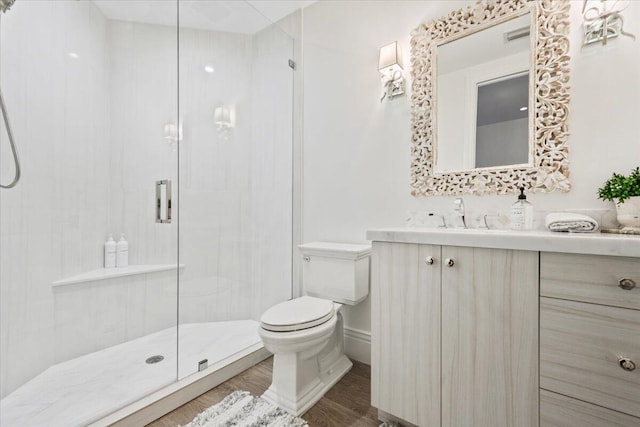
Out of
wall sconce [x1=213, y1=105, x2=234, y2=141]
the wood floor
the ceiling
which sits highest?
the ceiling

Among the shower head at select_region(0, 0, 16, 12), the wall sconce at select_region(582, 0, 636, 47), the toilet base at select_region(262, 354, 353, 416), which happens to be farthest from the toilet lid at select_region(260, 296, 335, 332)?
the shower head at select_region(0, 0, 16, 12)

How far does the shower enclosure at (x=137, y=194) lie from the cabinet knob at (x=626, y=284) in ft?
5.84

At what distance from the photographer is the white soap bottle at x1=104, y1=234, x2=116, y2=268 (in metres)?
1.88

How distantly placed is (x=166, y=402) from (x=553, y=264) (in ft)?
5.65

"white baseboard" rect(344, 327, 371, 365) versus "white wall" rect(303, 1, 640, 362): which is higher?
"white wall" rect(303, 1, 640, 362)

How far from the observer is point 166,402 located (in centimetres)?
136

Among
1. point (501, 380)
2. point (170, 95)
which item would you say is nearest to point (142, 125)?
point (170, 95)

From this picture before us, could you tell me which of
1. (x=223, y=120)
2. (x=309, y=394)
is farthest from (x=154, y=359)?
(x=223, y=120)

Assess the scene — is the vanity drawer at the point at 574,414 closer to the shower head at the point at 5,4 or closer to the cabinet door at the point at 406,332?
the cabinet door at the point at 406,332

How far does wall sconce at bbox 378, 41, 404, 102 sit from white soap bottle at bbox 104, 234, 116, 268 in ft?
6.73

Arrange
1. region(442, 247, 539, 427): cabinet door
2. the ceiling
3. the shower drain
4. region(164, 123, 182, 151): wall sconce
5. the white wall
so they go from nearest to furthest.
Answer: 1. region(442, 247, 539, 427): cabinet door
2. the white wall
3. the shower drain
4. the ceiling
5. region(164, 123, 182, 151): wall sconce

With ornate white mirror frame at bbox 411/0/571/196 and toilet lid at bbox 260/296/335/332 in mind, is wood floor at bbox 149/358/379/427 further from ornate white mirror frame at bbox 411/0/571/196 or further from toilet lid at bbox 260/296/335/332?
ornate white mirror frame at bbox 411/0/571/196

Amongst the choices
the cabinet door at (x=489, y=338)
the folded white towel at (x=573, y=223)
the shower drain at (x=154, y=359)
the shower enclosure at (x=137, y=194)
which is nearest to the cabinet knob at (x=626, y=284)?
the cabinet door at (x=489, y=338)

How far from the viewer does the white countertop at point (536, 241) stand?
0.80 meters
